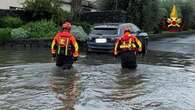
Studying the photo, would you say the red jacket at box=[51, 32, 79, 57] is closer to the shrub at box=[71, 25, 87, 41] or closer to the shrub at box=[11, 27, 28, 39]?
the shrub at box=[11, 27, 28, 39]

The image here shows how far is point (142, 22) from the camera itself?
35.0 meters

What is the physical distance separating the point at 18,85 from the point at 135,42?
4.35 metres

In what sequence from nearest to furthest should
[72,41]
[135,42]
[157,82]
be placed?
1. [157,82]
2. [72,41]
3. [135,42]

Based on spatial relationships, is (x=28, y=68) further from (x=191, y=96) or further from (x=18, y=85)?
(x=191, y=96)

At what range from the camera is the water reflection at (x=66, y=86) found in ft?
32.0

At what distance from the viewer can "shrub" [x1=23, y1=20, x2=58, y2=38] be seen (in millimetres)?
24109

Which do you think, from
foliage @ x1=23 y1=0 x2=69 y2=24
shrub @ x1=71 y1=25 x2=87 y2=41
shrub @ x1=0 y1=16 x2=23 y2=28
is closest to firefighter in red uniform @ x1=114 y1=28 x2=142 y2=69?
shrub @ x1=71 y1=25 x2=87 y2=41

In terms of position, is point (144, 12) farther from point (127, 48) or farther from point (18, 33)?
point (127, 48)

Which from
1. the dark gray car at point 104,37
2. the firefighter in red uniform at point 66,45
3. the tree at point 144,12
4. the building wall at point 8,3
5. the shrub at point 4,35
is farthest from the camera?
the tree at point 144,12

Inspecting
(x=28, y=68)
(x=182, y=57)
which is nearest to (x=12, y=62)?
(x=28, y=68)

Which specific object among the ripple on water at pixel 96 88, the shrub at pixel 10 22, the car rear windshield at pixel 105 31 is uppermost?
the shrub at pixel 10 22

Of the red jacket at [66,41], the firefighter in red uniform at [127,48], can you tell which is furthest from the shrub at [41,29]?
the red jacket at [66,41]

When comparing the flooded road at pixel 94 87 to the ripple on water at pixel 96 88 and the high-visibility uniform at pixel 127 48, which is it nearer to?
the ripple on water at pixel 96 88

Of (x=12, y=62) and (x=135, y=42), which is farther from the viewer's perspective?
(x=12, y=62)
